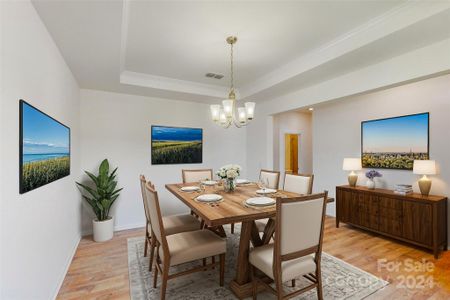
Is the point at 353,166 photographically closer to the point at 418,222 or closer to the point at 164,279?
the point at 418,222

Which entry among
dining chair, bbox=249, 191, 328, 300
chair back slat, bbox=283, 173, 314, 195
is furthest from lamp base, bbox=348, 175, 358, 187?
dining chair, bbox=249, 191, 328, 300

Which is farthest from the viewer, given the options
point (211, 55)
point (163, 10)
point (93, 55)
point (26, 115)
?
point (211, 55)

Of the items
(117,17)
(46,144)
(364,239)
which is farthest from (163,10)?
(364,239)

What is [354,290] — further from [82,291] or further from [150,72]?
[150,72]

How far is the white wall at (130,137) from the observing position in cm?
374

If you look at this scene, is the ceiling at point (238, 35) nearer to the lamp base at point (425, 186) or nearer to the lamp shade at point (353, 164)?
the lamp shade at point (353, 164)

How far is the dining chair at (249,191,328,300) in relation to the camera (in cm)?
160

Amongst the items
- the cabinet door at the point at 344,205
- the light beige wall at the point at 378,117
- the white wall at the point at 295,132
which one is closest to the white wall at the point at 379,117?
the light beige wall at the point at 378,117

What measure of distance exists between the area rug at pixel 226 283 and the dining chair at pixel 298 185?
0.56 meters

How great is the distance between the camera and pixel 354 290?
2104mm

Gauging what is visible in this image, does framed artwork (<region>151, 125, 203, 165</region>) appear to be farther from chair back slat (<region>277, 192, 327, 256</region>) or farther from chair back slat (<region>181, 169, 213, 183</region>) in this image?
chair back slat (<region>277, 192, 327, 256</region>)

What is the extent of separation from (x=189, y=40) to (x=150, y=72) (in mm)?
1220

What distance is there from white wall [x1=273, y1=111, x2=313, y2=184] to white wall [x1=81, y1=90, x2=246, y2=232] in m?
2.09

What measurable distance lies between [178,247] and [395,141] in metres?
3.61
